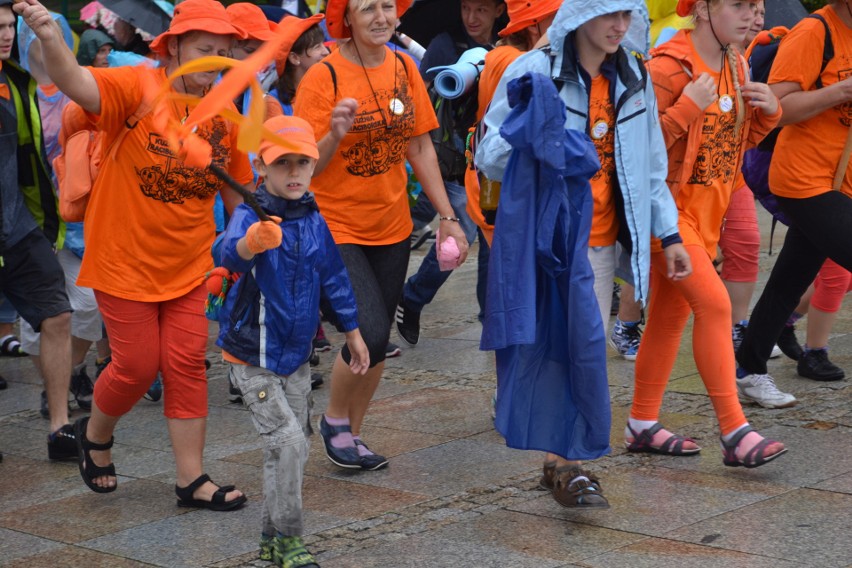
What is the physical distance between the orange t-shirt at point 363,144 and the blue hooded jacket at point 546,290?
896 mm

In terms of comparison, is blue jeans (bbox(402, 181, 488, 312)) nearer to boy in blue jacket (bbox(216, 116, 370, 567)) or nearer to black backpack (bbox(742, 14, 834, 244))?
black backpack (bbox(742, 14, 834, 244))

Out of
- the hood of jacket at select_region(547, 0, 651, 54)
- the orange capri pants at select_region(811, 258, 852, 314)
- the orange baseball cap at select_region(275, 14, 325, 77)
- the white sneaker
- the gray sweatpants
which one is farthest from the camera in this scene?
the orange capri pants at select_region(811, 258, 852, 314)

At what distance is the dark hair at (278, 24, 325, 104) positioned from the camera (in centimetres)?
717

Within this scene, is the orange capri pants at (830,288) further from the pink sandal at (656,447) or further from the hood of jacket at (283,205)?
the hood of jacket at (283,205)

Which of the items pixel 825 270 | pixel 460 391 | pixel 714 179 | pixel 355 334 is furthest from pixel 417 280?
pixel 355 334

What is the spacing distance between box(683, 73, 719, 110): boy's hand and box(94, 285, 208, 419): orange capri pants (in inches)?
85.5

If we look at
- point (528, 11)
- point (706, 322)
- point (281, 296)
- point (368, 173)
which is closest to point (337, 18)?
point (368, 173)

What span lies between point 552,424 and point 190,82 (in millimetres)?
1928

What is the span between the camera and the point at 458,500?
16.8ft

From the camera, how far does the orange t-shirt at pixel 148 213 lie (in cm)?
516

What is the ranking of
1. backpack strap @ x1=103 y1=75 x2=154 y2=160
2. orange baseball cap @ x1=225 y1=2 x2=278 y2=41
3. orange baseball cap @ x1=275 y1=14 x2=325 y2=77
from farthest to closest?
orange baseball cap @ x1=225 y1=2 x2=278 y2=41 < orange baseball cap @ x1=275 y1=14 x2=325 y2=77 < backpack strap @ x1=103 y1=75 x2=154 y2=160

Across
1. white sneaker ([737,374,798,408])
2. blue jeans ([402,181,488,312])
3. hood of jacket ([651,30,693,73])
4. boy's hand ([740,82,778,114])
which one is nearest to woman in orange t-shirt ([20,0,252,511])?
hood of jacket ([651,30,693,73])

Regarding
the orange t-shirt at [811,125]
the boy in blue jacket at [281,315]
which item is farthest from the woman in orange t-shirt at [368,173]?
the orange t-shirt at [811,125]

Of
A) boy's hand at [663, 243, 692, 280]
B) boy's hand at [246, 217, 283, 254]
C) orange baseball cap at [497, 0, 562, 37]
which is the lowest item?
boy's hand at [663, 243, 692, 280]
